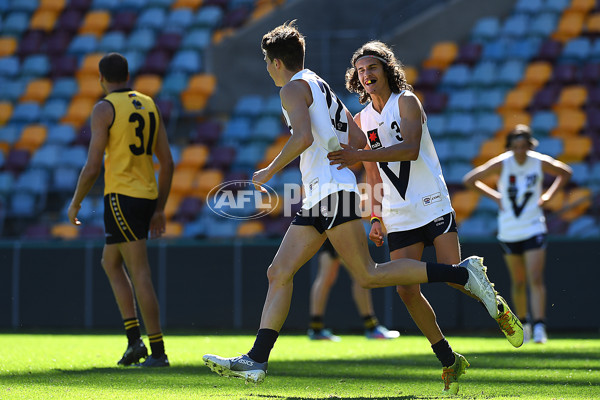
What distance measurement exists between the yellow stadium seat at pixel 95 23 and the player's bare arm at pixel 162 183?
11869 millimetres

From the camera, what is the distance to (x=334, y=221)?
502 cm

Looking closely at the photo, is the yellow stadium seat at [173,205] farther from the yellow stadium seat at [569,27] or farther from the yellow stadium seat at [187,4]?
the yellow stadium seat at [569,27]

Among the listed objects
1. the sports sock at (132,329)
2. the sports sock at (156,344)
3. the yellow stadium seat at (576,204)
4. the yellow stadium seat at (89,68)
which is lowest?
the sports sock at (156,344)

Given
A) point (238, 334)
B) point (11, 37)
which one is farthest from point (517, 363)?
point (11, 37)

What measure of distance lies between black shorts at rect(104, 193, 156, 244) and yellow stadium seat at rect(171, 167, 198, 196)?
8.37 meters

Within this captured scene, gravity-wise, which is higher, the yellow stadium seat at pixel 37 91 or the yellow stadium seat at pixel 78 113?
the yellow stadium seat at pixel 37 91

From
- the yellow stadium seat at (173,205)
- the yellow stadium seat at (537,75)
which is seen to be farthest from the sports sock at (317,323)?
the yellow stadium seat at (537,75)

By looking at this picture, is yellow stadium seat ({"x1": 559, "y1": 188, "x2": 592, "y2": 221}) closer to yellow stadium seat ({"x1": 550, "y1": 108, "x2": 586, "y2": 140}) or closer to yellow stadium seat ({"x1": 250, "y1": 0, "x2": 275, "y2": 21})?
yellow stadium seat ({"x1": 550, "y1": 108, "x2": 586, "y2": 140})

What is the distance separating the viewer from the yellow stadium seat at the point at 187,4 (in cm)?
1833

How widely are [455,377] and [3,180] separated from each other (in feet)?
37.8

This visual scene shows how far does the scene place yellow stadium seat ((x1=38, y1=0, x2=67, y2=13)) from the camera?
61.1 feet

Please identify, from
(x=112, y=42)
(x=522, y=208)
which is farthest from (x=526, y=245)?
(x=112, y=42)

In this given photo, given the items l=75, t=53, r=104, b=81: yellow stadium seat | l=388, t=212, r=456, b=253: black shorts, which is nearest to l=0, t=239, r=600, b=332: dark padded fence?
l=75, t=53, r=104, b=81: yellow stadium seat

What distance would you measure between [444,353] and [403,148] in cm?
121
